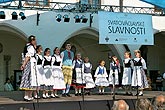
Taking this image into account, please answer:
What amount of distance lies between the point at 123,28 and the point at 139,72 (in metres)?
2.36

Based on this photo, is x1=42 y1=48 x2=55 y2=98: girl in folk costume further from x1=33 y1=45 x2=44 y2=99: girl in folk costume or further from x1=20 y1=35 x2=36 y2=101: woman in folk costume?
x1=20 y1=35 x2=36 y2=101: woman in folk costume

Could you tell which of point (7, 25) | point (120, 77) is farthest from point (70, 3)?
point (120, 77)

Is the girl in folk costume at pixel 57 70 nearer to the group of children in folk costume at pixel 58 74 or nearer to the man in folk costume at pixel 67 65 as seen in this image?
the group of children in folk costume at pixel 58 74

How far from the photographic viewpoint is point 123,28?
11852 mm

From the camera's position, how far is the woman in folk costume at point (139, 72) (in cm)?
974

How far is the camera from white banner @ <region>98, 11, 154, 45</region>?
11.6 m

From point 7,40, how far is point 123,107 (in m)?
13.9

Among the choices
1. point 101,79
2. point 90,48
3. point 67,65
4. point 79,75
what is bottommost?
point 101,79

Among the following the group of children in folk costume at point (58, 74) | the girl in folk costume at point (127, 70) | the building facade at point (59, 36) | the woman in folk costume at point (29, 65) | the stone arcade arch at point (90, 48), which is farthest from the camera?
the stone arcade arch at point (90, 48)

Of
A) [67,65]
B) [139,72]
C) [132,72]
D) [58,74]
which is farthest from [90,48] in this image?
[58,74]

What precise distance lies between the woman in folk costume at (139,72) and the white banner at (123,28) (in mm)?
1990

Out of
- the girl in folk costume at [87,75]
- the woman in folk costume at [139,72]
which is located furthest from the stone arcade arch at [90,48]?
the woman in folk costume at [139,72]

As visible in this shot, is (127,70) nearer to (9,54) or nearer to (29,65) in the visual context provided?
(29,65)

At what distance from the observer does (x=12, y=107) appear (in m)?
7.12
